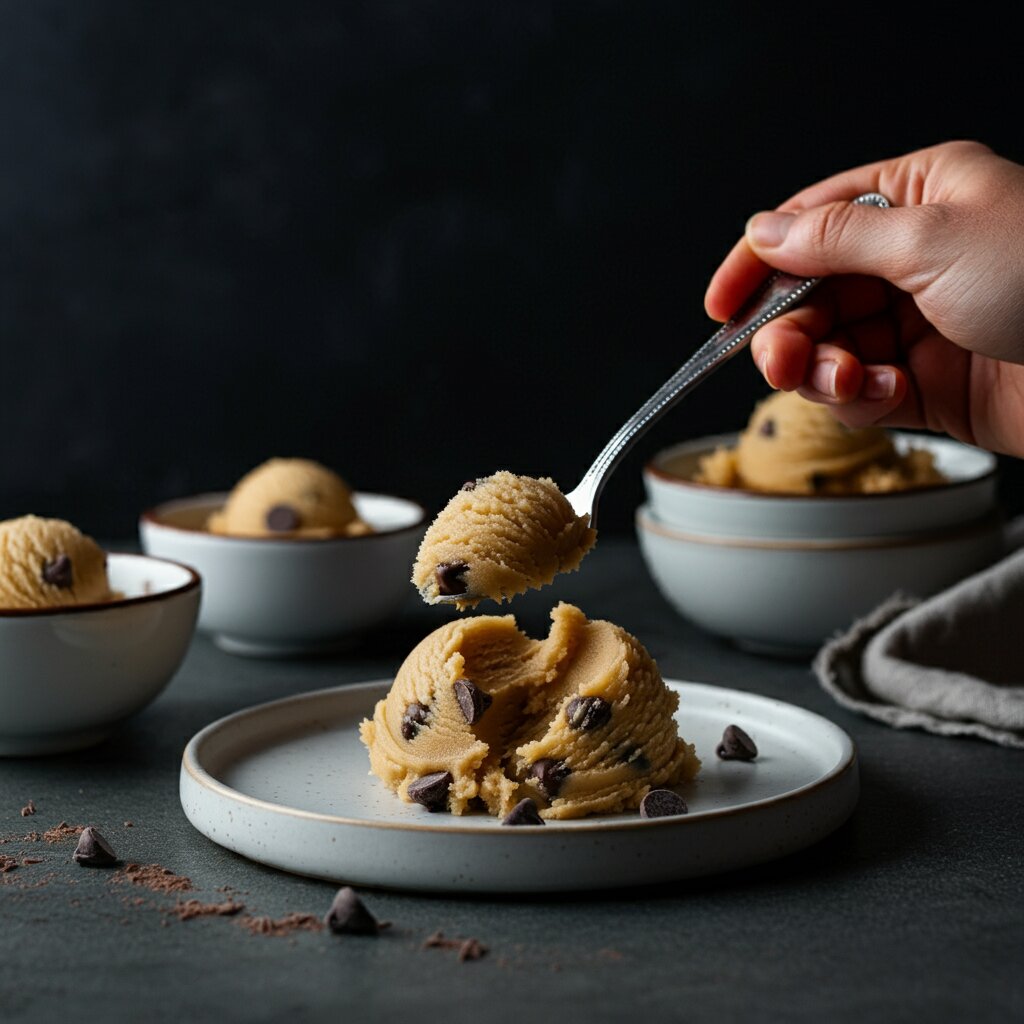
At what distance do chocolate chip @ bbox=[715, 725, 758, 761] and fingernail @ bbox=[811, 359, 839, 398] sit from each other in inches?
22.9

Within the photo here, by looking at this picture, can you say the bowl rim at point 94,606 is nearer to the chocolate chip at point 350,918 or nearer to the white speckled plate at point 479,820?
the white speckled plate at point 479,820

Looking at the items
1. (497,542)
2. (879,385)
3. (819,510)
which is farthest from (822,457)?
(497,542)

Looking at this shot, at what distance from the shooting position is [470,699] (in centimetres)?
171

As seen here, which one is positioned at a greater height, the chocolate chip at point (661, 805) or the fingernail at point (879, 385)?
the fingernail at point (879, 385)

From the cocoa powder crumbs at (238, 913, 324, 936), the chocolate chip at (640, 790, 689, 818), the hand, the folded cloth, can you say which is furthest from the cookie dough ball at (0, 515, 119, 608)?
the folded cloth

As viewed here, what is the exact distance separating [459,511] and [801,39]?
2077mm

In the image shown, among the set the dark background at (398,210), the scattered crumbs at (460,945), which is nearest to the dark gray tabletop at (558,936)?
the scattered crumbs at (460,945)

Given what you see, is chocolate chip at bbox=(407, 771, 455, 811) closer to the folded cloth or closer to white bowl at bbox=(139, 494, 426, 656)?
the folded cloth

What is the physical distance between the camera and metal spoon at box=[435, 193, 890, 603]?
6.29ft

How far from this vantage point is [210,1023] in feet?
4.16

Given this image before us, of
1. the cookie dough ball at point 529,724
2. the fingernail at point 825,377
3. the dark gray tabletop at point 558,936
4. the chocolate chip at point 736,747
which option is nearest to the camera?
the dark gray tabletop at point 558,936

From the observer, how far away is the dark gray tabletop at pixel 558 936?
1295 mm

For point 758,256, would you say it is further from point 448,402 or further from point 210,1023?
point 448,402

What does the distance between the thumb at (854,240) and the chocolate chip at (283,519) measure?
1.07 metres
